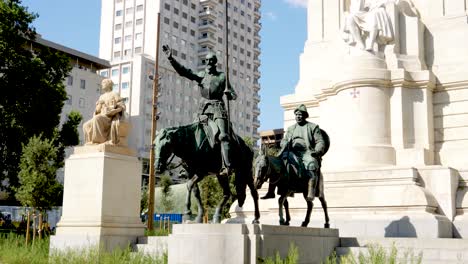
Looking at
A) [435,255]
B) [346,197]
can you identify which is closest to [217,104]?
[435,255]

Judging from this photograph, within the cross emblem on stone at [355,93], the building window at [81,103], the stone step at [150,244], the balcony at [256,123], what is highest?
the balcony at [256,123]

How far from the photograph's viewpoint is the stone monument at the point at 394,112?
16.8 m

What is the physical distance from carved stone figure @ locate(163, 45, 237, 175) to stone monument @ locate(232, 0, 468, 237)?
629cm

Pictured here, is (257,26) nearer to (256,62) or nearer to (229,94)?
(256,62)

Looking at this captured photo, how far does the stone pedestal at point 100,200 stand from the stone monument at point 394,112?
159 inches

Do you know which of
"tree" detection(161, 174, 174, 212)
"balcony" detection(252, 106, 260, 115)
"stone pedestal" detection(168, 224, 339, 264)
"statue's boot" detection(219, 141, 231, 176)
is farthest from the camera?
"balcony" detection(252, 106, 260, 115)

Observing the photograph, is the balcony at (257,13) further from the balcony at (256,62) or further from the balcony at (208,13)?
the balcony at (208,13)

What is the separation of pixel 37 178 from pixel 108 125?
9.06 meters

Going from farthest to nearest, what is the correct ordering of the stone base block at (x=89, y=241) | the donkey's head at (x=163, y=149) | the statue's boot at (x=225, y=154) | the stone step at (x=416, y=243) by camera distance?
the stone base block at (x=89, y=241) < the stone step at (x=416, y=243) < the statue's boot at (x=225, y=154) < the donkey's head at (x=163, y=149)

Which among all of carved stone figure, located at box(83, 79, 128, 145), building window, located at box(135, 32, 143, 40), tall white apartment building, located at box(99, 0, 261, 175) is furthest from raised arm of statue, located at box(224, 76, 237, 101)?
building window, located at box(135, 32, 143, 40)

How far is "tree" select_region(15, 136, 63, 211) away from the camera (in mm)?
23797

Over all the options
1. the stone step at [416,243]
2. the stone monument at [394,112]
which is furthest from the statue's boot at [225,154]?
the stone monument at [394,112]

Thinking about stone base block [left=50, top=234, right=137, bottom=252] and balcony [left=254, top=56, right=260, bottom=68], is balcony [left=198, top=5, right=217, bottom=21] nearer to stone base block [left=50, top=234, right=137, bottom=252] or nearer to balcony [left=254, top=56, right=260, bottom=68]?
balcony [left=254, top=56, right=260, bottom=68]

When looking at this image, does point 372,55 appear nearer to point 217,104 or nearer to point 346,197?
point 346,197
